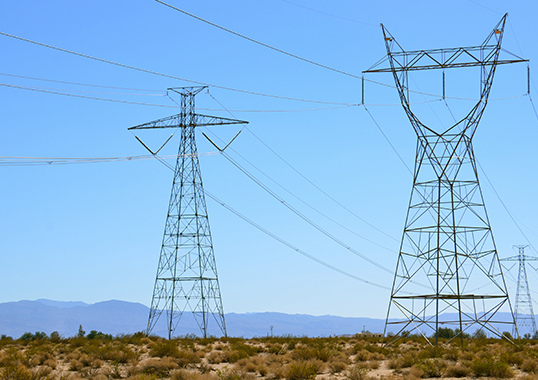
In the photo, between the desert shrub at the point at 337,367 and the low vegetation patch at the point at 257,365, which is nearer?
the low vegetation patch at the point at 257,365

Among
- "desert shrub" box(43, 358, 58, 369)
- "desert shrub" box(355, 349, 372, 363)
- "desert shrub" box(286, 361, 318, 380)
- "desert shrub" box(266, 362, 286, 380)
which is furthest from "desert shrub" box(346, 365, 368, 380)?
"desert shrub" box(43, 358, 58, 369)

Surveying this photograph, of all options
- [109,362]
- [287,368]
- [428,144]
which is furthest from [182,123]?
[287,368]

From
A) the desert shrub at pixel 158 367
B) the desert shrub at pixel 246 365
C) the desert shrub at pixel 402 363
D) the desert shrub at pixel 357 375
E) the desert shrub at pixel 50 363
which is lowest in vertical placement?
the desert shrub at pixel 50 363

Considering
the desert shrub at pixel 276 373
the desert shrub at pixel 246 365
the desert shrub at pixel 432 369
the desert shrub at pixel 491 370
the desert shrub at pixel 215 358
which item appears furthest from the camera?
the desert shrub at pixel 215 358

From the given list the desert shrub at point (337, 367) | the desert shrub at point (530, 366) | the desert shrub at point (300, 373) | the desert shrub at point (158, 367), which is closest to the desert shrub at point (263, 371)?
the desert shrub at point (300, 373)

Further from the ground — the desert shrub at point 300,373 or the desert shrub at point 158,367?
the desert shrub at point 300,373

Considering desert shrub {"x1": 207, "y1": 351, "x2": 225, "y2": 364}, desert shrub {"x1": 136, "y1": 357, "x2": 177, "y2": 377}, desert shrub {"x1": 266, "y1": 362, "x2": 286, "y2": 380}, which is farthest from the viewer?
desert shrub {"x1": 207, "y1": 351, "x2": 225, "y2": 364}

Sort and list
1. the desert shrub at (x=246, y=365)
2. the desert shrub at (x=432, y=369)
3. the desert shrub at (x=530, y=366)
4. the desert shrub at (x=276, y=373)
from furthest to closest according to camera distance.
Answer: the desert shrub at (x=246, y=365), the desert shrub at (x=530, y=366), the desert shrub at (x=432, y=369), the desert shrub at (x=276, y=373)

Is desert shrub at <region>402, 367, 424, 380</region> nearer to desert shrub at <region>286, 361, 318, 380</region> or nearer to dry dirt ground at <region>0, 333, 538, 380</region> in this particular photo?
dry dirt ground at <region>0, 333, 538, 380</region>

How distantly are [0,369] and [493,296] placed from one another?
26761mm

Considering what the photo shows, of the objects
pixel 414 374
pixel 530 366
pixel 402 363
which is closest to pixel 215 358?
pixel 402 363

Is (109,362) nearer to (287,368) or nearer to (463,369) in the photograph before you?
(287,368)

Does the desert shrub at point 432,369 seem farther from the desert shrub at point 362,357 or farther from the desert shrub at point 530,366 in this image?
the desert shrub at point 362,357

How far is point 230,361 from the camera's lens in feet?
105
